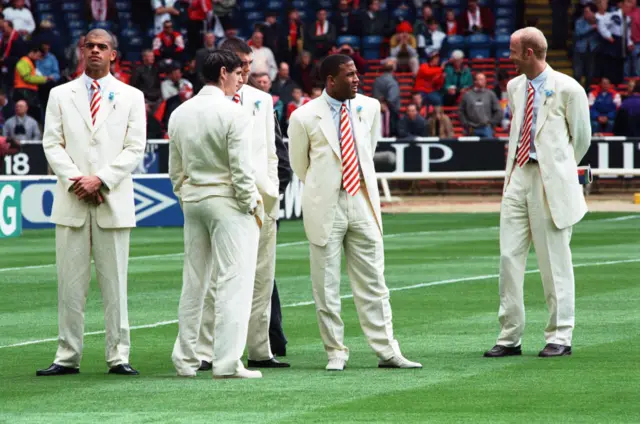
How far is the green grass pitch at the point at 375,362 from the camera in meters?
8.01

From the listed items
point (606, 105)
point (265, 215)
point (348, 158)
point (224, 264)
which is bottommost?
point (224, 264)

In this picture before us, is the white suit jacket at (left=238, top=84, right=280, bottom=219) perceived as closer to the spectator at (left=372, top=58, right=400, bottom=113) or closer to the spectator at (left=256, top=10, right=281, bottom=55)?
the spectator at (left=372, top=58, right=400, bottom=113)

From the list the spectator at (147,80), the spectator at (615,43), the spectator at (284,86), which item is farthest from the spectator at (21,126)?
the spectator at (615,43)

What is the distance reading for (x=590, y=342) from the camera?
10.9m

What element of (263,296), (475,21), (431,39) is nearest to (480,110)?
(431,39)

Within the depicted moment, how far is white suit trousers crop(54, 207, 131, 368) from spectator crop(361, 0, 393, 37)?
24554 mm

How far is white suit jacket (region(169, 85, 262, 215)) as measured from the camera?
8.94m

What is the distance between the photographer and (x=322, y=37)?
3278 centimetres

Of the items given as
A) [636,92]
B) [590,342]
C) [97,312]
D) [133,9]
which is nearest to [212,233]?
[590,342]

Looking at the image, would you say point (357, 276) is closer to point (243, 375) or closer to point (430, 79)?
point (243, 375)

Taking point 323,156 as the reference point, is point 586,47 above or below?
above

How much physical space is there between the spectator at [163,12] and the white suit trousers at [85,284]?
25.0 m

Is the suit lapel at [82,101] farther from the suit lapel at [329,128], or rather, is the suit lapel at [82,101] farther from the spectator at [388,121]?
the spectator at [388,121]

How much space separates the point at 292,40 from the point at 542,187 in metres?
23.2
